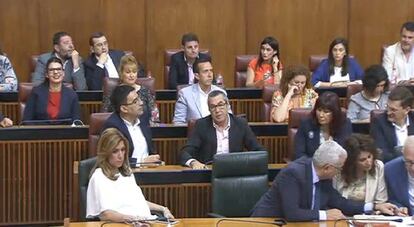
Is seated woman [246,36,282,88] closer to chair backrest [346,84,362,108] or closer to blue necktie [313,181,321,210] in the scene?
chair backrest [346,84,362,108]

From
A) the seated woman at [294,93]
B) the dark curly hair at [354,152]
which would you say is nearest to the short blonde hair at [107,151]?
the dark curly hair at [354,152]

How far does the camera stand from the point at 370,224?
5.47 meters

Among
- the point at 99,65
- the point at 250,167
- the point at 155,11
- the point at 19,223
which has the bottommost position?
the point at 19,223

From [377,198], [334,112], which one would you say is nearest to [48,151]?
[334,112]

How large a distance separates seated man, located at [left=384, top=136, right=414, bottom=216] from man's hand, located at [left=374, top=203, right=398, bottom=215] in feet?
0.27

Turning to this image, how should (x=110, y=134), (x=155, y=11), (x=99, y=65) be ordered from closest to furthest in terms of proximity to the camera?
(x=110, y=134) → (x=99, y=65) → (x=155, y=11)

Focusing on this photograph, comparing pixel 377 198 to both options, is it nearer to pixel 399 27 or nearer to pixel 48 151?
pixel 48 151

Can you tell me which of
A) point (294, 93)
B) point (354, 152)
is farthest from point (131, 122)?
point (354, 152)

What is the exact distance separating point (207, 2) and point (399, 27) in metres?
2.25

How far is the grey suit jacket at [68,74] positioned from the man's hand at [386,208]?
3.93 meters

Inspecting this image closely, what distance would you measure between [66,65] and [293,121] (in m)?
2.79

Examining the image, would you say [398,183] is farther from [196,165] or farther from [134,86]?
[134,86]

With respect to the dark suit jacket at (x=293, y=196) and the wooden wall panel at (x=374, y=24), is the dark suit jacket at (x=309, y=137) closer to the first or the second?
the dark suit jacket at (x=293, y=196)

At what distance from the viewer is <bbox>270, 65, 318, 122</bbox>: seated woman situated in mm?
8081
